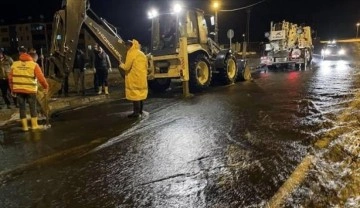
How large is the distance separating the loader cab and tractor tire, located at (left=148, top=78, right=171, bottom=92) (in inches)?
50.8

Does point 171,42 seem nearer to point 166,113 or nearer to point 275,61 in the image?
point 166,113

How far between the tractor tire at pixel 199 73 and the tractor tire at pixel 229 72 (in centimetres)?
137

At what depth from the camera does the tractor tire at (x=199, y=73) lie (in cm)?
1250

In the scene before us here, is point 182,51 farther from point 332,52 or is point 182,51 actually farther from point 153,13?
point 332,52

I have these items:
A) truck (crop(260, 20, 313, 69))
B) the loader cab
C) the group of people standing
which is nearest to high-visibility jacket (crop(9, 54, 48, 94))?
the group of people standing

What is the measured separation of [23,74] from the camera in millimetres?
7543

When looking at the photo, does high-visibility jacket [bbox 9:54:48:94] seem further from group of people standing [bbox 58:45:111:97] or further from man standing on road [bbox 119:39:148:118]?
group of people standing [bbox 58:45:111:97]

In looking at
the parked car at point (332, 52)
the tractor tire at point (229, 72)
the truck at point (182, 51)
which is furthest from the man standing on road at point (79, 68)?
the parked car at point (332, 52)

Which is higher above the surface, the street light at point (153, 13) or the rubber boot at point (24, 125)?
the street light at point (153, 13)

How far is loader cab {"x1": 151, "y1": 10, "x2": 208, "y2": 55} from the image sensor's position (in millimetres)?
12469

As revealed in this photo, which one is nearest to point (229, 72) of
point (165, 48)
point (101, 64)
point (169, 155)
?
point (165, 48)

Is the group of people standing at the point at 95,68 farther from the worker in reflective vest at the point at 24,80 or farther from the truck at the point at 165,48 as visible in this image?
the worker in reflective vest at the point at 24,80

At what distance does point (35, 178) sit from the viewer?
474 cm

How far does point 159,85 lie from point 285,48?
472 inches
